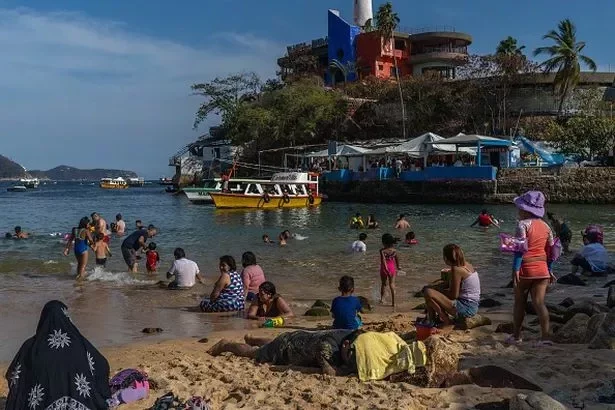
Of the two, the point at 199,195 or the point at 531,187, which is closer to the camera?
the point at 531,187

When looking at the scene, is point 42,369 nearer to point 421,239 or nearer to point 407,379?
point 407,379

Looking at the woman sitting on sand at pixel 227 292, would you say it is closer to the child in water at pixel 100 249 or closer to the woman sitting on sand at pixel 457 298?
the woman sitting on sand at pixel 457 298

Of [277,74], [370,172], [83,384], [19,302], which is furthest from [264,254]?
[277,74]

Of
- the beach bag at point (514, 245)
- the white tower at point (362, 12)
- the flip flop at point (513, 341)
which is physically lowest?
the flip flop at point (513, 341)

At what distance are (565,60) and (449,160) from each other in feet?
40.0

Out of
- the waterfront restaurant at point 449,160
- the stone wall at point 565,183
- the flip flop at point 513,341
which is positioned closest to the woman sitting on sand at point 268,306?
the flip flop at point 513,341

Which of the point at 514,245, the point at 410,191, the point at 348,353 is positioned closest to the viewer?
the point at 348,353

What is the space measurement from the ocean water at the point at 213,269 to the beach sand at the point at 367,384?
239cm

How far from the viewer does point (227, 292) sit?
1082 cm

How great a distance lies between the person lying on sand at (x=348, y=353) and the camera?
6.02 metres

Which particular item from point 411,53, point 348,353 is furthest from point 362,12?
point 348,353

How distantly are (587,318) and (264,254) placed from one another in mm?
13408

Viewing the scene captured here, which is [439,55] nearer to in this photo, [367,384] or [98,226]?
[98,226]

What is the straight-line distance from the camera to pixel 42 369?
4656 mm
